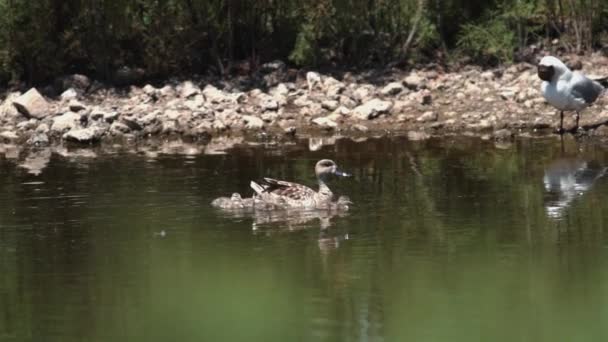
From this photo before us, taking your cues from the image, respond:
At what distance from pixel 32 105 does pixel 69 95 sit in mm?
711

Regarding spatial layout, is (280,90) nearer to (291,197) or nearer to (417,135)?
(417,135)

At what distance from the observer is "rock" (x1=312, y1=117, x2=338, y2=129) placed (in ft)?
70.1

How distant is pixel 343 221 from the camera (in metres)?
14.3

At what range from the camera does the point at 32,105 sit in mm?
22219

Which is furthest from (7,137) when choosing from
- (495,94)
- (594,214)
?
(594,214)

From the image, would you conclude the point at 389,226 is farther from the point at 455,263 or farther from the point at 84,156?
the point at 84,156

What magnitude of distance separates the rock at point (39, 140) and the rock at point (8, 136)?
0.33m

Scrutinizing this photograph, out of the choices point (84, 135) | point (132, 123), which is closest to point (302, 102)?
point (132, 123)

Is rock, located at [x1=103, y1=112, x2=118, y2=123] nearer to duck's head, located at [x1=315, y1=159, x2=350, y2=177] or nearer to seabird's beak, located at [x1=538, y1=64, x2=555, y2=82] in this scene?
seabird's beak, located at [x1=538, y1=64, x2=555, y2=82]

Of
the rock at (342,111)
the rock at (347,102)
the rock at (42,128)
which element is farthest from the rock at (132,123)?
the rock at (347,102)

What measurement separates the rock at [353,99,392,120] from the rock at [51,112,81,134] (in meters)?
4.17

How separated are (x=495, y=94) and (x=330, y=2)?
334 centimetres

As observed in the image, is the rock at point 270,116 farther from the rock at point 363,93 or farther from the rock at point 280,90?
the rock at point 363,93

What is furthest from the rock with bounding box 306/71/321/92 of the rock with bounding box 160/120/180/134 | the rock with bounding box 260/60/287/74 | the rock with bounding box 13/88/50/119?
the rock with bounding box 13/88/50/119
